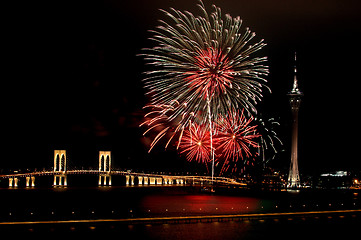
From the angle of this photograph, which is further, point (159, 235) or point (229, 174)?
point (229, 174)

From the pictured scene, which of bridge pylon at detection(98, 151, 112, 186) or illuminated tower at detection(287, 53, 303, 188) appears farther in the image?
bridge pylon at detection(98, 151, 112, 186)

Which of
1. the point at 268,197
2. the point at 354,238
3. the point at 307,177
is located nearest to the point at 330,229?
the point at 354,238

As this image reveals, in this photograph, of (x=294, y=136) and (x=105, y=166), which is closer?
(x=294, y=136)

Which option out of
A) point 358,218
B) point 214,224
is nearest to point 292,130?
point 358,218

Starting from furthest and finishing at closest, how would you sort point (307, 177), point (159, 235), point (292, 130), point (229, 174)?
point (229, 174) < point (307, 177) < point (292, 130) < point (159, 235)

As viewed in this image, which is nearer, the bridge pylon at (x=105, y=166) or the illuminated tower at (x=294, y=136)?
the illuminated tower at (x=294, y=136)

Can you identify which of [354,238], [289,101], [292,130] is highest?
[289,101]

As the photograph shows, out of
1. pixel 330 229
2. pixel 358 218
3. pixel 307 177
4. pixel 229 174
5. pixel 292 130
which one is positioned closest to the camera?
pixel 330 229

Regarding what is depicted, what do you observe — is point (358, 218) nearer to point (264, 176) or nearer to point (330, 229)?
point (330, 229)

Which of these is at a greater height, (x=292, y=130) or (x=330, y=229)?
(x=292, y=130)
